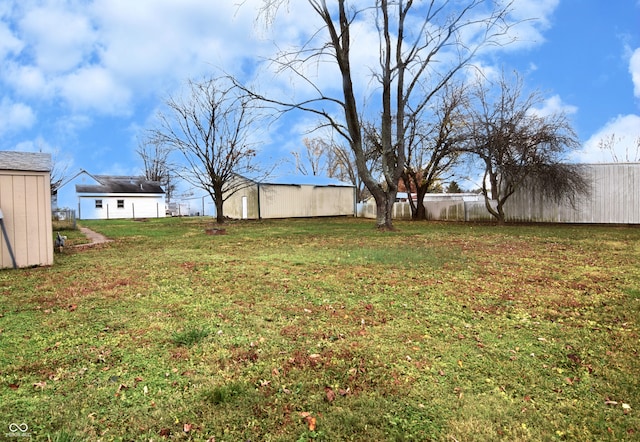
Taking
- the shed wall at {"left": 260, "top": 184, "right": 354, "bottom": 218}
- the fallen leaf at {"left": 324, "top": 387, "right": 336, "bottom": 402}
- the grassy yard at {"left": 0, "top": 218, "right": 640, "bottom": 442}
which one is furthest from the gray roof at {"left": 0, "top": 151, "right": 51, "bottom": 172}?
the shed wall at {"left": 260, "top": 184, "right": 354, "bottom": 218}

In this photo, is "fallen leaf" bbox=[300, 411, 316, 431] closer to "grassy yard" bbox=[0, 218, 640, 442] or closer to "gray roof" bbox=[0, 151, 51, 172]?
"grassy yard" bbox=[0, 218, 640, 442]

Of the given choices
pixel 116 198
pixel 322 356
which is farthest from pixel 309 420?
pixel 116 198

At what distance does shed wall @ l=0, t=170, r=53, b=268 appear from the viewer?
6.46m

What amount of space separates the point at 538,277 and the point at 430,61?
12180mm

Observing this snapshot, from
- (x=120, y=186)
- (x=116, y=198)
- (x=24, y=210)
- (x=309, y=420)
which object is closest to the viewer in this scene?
(x=309, y=420)

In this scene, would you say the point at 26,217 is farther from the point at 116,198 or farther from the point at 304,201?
the point at 116,198

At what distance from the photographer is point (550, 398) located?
2322 mm

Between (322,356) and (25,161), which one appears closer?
(322,356)

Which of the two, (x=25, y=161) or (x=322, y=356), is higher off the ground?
(x=25, y=161)

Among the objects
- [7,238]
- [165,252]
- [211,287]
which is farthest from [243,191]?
[211,287]

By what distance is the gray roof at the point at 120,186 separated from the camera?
121 ft

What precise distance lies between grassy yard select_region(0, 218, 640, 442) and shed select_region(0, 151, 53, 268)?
43.3 inches

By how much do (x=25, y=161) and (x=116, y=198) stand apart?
35289 millimetres

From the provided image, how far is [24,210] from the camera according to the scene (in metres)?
6.61
